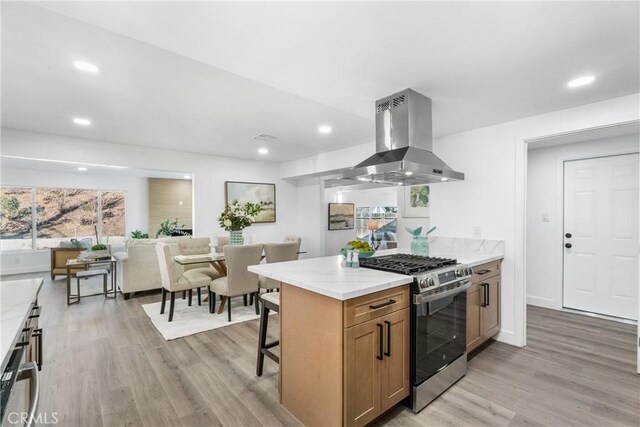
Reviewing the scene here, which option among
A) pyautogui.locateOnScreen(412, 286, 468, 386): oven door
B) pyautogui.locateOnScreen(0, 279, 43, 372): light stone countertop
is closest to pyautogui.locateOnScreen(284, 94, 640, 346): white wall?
pyautogui.locateOnScreen(412, 286, 468, 386): oven door

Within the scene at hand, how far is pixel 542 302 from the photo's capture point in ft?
13.9

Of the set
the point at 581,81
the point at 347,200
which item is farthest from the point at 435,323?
the point at 347,200

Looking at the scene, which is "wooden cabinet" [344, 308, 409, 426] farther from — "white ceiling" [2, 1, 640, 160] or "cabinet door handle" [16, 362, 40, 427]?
"white ceiling" [2, 1, 640, 160]

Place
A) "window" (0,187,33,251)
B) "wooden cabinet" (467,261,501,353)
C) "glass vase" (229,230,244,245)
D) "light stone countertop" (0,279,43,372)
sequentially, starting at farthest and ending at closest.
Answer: "window" (0,187,33,251), "glass vase" (229,230,244,245), "wooden cabinet" (467,261,501,353), "light stone countertop" (0,279,43,372)

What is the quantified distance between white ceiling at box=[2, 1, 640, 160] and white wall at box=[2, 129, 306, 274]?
0.82m

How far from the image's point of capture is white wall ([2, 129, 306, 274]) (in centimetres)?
405

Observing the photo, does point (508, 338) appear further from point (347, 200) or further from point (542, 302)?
point (347, 200)

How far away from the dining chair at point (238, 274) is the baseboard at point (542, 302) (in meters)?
3.87

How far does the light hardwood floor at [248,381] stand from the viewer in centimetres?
196

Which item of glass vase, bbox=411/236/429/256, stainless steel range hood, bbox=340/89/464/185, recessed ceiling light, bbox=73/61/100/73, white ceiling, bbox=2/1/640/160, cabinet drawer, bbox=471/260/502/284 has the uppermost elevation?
recessed ceiling light, bbox=73/61/100/73

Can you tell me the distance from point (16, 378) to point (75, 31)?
186 cm

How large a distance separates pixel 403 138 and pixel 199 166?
4.12 meters

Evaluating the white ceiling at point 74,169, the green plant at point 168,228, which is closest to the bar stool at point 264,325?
the white ceiling at point 74,169

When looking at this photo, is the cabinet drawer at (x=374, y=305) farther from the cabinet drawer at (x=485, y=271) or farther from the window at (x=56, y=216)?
the window at (x=56, y=216)
